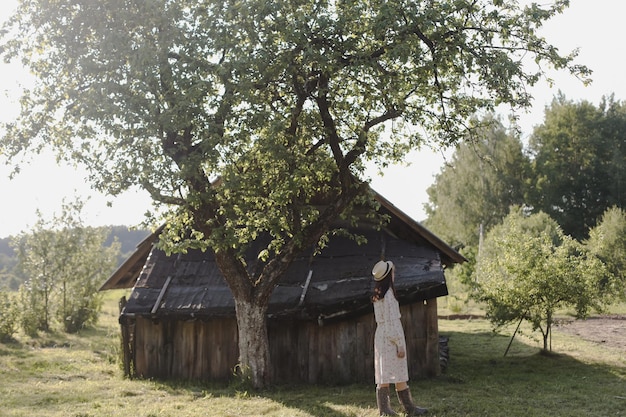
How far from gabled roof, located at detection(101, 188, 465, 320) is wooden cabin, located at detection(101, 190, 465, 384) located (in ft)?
0.07

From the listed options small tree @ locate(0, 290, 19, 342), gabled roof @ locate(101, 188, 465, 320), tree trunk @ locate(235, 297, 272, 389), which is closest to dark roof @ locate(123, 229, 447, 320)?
gabled roof @ locate(101, 188, 465, 320)

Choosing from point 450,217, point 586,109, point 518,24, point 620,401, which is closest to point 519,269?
point 620,401

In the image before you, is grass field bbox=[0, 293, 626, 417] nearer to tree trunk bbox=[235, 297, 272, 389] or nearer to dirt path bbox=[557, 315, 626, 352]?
tree trunk bbox=[235, 297, 272, 389]

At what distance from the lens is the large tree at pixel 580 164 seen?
45.1m

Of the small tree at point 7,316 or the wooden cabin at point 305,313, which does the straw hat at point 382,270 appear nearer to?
the wooden cabin at point 305,313

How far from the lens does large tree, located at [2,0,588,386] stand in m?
10.1

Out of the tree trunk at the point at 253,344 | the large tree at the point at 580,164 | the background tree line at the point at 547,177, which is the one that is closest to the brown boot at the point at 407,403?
the tree trunk at the point at 253,344

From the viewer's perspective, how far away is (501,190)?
45719 mm

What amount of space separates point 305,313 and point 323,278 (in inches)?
42.3

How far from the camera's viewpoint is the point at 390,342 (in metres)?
8.72

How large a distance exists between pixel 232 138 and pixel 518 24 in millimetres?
5083

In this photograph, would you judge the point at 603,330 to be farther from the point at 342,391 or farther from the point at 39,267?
the point at 39,267

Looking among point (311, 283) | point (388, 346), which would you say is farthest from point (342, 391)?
point (388, 346)

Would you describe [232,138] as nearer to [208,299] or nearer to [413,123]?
[413,123]
